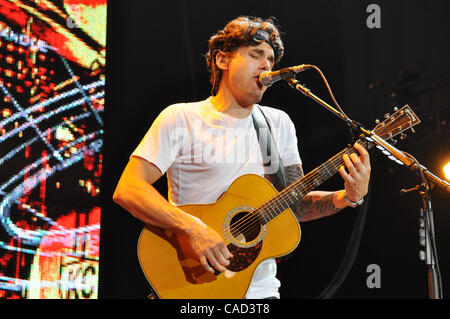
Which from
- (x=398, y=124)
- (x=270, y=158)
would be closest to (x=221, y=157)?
(x=270, y=158)

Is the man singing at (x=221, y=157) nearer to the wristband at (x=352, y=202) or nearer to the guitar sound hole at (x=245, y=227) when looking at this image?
the wristband at (x=352, y=202)

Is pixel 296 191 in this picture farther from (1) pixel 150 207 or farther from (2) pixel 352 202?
(1) pixel 150 207

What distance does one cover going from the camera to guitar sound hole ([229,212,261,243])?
2.74 metres

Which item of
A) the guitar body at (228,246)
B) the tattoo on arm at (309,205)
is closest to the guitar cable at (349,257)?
the tattoo on arm at (309,205)

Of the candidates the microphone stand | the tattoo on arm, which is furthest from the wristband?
the microphone stand

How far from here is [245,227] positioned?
9.03 feet

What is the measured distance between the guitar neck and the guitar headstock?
116mm

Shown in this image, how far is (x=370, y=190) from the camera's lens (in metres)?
4.52

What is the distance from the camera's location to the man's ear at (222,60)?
3.28 meters

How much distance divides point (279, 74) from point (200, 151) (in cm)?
61

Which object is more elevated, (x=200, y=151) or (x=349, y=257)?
(x=200, y=151)
